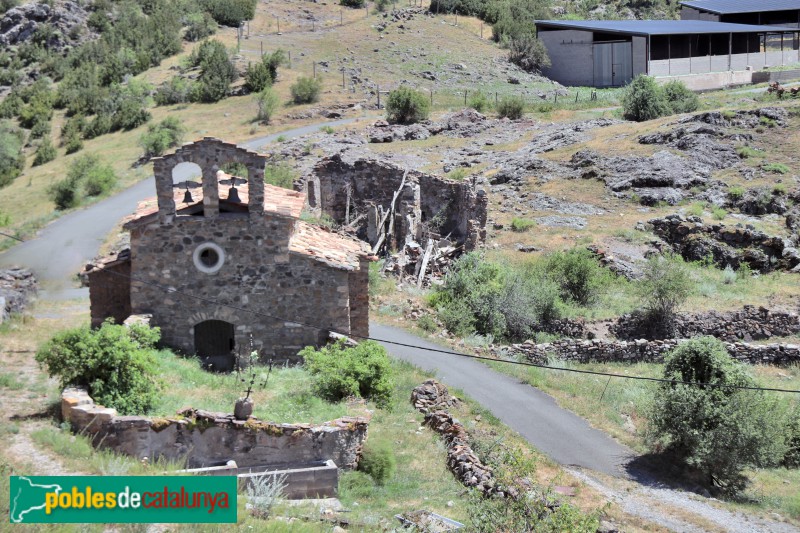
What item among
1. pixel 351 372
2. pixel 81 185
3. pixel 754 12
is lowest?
pixel 351 372

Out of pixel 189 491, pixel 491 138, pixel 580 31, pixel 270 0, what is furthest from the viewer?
pixel 270 0

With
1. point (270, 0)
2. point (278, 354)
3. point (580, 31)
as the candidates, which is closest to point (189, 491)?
point (278, 354)

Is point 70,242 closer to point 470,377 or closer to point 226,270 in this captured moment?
point 226,270

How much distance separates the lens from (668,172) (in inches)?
1811

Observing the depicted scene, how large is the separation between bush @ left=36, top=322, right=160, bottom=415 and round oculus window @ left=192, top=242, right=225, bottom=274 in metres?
4.44

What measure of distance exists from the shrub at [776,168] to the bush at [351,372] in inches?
1161

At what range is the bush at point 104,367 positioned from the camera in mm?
19078

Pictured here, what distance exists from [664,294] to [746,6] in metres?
62.4

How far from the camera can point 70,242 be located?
40000 millimetres

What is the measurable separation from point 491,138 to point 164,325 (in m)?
33.8

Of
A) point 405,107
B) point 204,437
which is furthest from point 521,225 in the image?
point 204,437

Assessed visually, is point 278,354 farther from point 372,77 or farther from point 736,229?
point 372,77

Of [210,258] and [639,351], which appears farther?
[639,351]

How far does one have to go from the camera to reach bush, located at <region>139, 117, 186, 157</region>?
52188 mm
